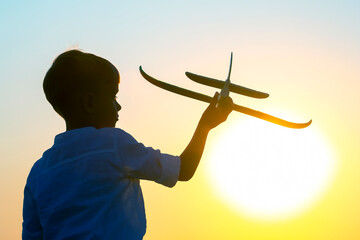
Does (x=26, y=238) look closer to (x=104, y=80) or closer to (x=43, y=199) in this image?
(x=43, y=199)

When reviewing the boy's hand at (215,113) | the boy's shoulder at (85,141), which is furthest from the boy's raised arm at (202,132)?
the boy's shoulder at (85,141)

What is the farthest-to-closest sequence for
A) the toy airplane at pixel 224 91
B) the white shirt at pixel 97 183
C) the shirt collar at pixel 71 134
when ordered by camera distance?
1. the toy airplane at pixel 224 91
2. the shirt collar at pixel 71 134
3. the white shirt at pixel 97 183

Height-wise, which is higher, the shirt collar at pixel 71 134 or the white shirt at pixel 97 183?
the shirt collar at pixel 71 134

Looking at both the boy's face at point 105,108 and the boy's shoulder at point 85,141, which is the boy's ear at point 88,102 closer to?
the boy's face at point 105,108

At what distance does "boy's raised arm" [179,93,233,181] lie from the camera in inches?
130

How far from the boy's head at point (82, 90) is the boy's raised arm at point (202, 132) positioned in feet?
2.17

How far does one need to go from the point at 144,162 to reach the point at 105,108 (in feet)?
1.97

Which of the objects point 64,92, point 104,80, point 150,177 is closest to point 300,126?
point 150,177

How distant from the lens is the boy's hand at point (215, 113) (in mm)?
3561

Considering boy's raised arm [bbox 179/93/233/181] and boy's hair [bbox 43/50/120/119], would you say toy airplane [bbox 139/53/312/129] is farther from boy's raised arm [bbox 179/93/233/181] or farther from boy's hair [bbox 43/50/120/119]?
boy's hair [bbox 43/50/120/119]

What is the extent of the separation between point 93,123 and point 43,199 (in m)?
0.68

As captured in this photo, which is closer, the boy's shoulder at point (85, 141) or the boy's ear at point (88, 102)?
the boy's shoulder at point (85, 141)

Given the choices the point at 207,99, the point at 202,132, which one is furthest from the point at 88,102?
the point at 207,99

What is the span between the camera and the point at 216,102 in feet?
12.0
